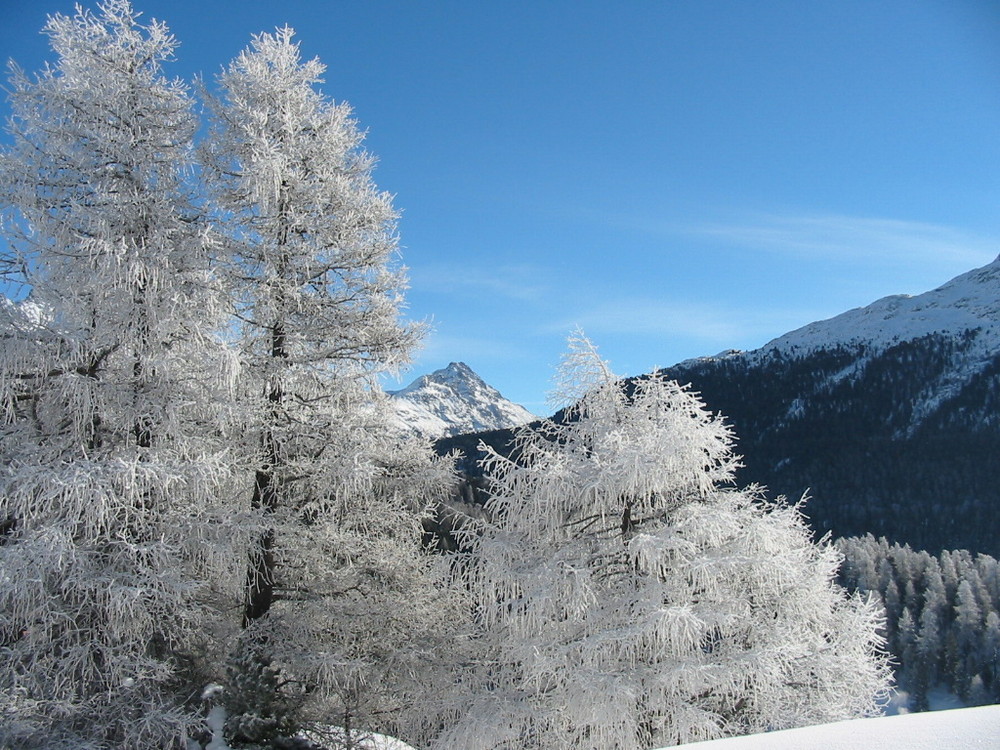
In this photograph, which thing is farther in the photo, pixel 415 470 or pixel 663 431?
pixel 415 470

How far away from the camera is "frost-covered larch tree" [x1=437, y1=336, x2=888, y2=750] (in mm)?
7500

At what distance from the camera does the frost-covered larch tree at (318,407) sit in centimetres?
949

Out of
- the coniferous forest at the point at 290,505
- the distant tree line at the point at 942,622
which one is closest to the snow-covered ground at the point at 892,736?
the coniferous forest at the point at 290,505

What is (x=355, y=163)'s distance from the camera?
35.9 feet

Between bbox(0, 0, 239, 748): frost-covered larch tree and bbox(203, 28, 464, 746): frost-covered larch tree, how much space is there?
3.26 feet

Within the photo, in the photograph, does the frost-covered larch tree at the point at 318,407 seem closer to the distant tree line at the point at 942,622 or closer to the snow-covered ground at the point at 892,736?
the snow-covered ground at the point at 892,736

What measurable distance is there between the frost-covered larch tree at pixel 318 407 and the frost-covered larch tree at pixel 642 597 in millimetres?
1920

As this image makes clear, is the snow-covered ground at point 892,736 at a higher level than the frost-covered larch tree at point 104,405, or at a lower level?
lower

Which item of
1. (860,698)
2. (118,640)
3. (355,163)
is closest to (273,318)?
(355,163)

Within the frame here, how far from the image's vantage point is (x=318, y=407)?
10312 mm

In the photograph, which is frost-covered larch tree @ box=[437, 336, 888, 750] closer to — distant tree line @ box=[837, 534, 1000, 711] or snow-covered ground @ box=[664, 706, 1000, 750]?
snow-covered ground @ box=[664, 706, 1000, 750]

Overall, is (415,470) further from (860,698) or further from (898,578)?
(898,578)

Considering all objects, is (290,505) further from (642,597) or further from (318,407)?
(642,597)

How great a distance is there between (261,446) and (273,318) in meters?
1.90
